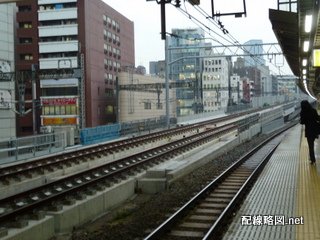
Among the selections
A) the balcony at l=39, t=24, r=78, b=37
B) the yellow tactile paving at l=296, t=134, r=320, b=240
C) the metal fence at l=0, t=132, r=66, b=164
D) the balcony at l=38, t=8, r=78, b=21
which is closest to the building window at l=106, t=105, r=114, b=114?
the balcony at l=39, t=24, r=78, b=37

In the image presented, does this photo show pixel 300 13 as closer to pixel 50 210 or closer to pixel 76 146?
pixel 50 210

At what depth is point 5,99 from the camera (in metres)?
35.3

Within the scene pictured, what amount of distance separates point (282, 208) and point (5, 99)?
31679 millimetres

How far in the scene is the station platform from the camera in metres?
6.72

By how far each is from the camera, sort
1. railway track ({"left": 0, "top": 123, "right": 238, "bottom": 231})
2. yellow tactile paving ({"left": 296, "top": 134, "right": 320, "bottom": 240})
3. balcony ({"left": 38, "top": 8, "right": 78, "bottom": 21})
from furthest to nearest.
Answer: balcony ({"left": 38, "top": 8, "right": 78, "bottom": 21}) < railway track ({"left": 0, "top": 123, "right": 238, "bottom": 231}) < yellow tactile paving ({"left": 296, "top": 134, "right": 320, "bottom": 240})

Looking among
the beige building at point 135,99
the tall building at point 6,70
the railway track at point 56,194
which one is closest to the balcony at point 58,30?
the beige building at point 135,99

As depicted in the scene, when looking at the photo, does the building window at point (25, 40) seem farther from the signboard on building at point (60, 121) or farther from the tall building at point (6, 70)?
the tall building at point (6, 70)

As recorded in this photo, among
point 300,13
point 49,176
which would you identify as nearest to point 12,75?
point 49,176

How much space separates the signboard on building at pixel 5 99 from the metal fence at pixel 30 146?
51.6 feet

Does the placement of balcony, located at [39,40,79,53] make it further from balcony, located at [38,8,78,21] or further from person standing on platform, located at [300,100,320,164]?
person standing on platform, located at [300,100,320,164]

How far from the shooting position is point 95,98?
57.4m

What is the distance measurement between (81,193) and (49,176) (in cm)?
377

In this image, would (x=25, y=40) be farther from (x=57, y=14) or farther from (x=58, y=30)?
(x=57, y=14)

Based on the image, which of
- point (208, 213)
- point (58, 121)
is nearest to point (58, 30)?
point (58, 121)
